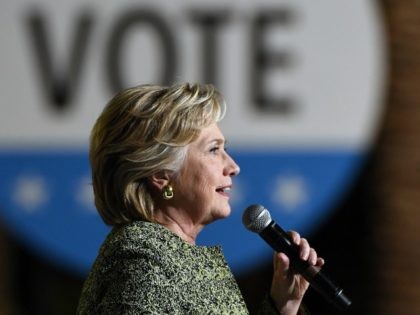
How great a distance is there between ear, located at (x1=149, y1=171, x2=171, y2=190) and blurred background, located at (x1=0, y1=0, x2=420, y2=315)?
162 cm

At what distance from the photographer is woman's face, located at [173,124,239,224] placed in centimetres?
179

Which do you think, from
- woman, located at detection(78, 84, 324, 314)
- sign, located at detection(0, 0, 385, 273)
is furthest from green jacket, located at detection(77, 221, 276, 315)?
sign, located at detection(0, 0, 385, 273)

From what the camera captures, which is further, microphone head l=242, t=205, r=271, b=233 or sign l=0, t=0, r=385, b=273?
sign l=0, t=0, r=385, b=273

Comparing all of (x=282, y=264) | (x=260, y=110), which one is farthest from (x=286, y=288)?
(x=260, y=110)

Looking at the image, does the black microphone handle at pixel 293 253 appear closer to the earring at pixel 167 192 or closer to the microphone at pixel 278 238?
the microphone at pixel 278 238

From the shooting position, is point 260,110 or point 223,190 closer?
point 223,190

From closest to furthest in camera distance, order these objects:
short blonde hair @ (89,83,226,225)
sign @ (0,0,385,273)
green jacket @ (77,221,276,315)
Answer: green jacket @ (77,221,276,315)
short blonde hair @ (89,83,226,225)
sign @ (0,0,385,273)

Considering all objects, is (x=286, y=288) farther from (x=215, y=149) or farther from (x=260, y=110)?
(x=260, y=110)

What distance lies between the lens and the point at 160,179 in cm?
179

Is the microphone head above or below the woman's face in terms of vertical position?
below

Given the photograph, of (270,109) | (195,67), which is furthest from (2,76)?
(270,109)

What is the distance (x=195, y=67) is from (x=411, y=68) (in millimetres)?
685

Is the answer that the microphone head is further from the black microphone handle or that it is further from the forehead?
the forehead

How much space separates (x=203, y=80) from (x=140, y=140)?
1.73m
